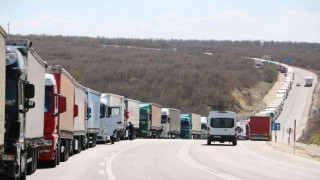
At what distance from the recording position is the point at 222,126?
4806 cm

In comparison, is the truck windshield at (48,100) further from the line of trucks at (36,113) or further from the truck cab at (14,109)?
the truck cab at (14,109)

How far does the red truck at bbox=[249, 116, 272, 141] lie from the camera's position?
70.0 metres

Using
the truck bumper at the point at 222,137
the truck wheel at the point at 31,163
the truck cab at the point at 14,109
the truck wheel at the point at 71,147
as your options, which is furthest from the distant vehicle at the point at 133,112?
the truck cab at the point at 14,109

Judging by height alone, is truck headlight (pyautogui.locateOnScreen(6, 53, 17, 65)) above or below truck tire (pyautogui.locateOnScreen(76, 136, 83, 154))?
above

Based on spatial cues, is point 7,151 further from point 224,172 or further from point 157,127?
point 157,127

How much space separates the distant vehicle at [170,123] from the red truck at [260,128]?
31.6ft

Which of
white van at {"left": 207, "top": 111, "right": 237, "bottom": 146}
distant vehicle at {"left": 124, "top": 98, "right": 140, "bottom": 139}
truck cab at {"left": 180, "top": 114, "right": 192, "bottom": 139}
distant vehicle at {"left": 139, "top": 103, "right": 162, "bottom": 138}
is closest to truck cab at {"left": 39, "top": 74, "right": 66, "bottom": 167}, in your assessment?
white van at {"left": 207, "top": 111, "right": 237, "bottom": 146}

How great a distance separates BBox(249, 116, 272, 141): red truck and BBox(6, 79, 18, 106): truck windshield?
183ft

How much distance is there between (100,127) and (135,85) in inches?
3655

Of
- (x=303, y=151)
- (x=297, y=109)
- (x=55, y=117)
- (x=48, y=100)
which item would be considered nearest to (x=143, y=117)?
(x=303, y=151)

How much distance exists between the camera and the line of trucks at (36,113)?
15.5 m

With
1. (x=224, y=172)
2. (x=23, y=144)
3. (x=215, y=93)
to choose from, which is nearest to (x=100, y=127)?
(x=224, y=172)

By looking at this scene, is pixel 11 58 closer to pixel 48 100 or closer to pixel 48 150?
pixel 48 100

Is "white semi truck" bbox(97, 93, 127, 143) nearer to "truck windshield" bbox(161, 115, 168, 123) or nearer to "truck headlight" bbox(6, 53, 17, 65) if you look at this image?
"truck windshield" bbox(161, 115, 168, 123)
